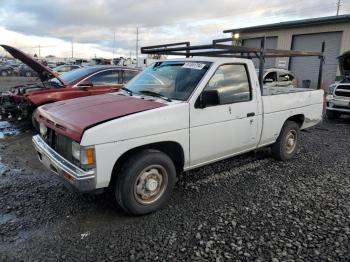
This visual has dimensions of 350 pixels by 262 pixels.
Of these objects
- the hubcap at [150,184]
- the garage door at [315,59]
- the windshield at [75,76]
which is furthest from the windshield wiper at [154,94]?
the garage door at [315,59]

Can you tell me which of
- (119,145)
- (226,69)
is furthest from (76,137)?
(226,69)

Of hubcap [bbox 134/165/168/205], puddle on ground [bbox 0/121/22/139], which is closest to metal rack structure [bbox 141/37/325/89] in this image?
hubcap [bbox 134/165/168/205]

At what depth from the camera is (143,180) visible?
3.66 m

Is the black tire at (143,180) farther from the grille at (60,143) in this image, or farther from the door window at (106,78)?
the door window at (106,78)

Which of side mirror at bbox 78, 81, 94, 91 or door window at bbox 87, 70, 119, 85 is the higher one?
door window at bbox 87, 70, 119, 85

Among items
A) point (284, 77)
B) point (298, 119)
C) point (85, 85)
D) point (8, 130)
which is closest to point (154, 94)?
point (298, 119)

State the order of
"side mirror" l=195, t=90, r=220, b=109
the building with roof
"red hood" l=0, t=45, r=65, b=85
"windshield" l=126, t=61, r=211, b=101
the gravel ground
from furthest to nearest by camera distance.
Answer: the building with roof → "red hood" l=0, t=45, r=65, b=85 → "windshield" l=126, t=61, r=211, b=101 → "side mirror" l=195, t=90, r=220, b=109 → the gravel ground

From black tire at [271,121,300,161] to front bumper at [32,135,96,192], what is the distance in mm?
3712

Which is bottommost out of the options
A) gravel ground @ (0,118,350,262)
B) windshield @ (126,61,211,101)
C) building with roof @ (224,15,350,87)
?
gravel ground @ (0,118,350,262)

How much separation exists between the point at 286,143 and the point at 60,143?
412cm

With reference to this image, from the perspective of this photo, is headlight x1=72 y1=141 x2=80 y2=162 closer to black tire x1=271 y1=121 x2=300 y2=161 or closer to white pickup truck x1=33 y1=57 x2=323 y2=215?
white pickup truck x1=33 y1=57 x2=323 y2=215

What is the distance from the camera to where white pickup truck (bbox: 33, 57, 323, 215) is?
129 inches

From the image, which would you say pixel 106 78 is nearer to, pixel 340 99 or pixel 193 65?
pixel 193 65

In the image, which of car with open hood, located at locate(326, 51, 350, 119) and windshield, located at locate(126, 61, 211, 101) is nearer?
windshield, located at locate(126, 61, 211, 101)
